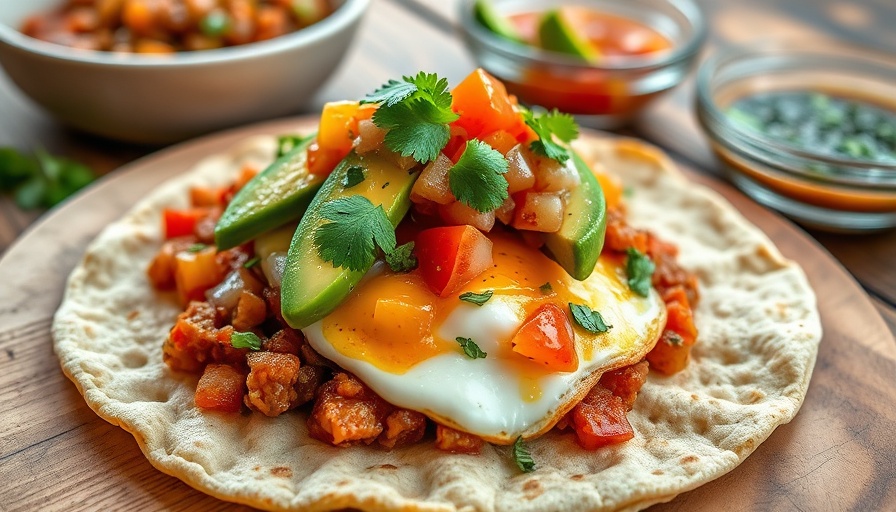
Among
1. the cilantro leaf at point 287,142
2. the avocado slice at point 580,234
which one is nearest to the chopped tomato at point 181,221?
the cilantro leaf at point 287,142

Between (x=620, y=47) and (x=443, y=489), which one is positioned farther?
(x=620, y=47)

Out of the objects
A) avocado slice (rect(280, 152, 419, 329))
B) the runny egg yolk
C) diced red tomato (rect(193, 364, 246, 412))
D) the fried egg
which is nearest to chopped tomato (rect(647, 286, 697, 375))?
the fried egg

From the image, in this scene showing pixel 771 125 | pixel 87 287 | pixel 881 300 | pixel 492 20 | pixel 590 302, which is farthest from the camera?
pixel 492 20

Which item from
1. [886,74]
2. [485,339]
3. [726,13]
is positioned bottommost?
[726,13]

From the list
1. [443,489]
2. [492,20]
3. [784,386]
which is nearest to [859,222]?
[784,386]

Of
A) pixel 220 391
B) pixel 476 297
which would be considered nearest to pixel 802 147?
pixel 476 297

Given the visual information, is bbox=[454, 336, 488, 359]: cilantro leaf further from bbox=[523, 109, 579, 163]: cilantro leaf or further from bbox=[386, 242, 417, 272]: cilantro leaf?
bbox=[523, 109, 579, 163]: cilantro leaf

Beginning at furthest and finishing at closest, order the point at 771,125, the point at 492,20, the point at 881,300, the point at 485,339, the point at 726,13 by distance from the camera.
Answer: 1. the point at 726,13
2. the point at 492,20
3. the point at 771,125
4. the point at 881,300
5. the point at 485,339

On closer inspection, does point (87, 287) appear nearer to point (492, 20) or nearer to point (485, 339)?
point (485, 339)
